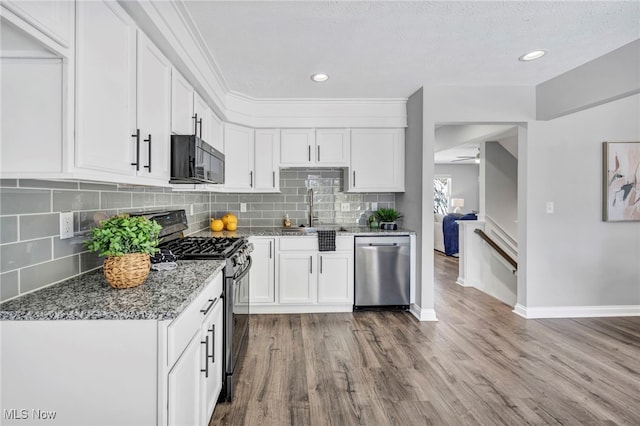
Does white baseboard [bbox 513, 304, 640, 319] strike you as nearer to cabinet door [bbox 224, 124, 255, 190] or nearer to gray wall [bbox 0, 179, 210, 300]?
cabinet door [bbox 224, 124, 255, 190]

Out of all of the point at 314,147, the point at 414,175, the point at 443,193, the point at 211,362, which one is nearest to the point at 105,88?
the point at 211,362

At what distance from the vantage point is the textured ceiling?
78.9 inches

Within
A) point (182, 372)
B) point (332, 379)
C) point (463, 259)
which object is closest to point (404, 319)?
point (332, 379)

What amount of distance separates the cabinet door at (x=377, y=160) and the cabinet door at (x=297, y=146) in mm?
493

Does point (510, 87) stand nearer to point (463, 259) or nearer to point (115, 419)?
point (463, 259)

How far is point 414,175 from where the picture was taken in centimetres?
356

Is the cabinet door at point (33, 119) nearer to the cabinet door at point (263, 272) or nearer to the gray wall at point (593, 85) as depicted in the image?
the cabinet door at point (263, 272)

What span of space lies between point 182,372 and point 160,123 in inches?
52.2

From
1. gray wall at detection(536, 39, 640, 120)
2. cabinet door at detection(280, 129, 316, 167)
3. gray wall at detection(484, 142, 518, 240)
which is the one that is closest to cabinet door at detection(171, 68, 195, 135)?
cabinet door at detection(280, 129, 316, 167)

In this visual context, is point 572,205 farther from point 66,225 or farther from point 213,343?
point 66,225

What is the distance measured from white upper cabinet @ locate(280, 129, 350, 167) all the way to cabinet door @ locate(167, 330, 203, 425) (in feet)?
8.77

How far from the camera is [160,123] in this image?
6.10ft

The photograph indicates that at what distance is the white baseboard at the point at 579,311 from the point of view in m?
3.45

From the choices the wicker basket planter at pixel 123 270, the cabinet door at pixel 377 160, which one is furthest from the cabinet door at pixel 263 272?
the wicker basket planter at pixel 123 270
